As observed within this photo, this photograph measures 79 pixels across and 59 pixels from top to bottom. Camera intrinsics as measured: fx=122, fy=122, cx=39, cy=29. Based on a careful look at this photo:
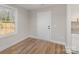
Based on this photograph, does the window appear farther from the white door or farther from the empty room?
the white door

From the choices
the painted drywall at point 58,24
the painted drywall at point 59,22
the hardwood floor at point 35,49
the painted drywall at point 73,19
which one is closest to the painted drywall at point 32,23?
the hardwood floor at point 35,49

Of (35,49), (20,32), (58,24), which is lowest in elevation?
(35,49)

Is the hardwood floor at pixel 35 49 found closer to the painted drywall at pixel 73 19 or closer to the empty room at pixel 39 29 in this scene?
the empty room at pixel 39 29

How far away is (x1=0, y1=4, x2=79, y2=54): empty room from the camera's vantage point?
12.4 ft

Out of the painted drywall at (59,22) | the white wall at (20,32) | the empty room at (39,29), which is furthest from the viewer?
the painted drywall at (59,22)

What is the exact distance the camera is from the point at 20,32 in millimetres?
5414

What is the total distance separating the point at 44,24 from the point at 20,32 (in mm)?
1289

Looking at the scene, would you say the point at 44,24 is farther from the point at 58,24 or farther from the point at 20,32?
the point at 20,32

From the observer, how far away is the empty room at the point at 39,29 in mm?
3768

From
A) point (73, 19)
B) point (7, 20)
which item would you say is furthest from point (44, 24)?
point (73, 19)

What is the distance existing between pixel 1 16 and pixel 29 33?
6.72ft

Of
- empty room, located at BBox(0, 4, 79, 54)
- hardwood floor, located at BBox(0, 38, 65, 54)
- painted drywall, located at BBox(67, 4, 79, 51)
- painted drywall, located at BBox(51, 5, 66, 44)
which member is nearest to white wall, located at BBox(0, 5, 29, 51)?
empty room, located at BBox(0, 4, 79, 54)

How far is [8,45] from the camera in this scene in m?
4.41
